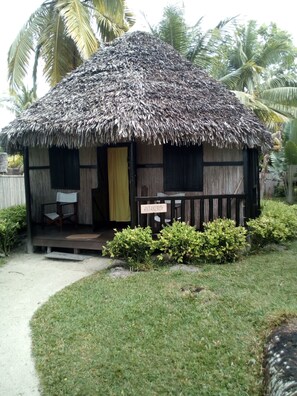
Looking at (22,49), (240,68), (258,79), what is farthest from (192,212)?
(258,79)

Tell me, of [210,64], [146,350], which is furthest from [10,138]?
[210,64]

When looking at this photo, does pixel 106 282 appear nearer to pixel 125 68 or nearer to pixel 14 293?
pixel 14 293

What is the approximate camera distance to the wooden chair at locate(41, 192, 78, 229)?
8328mm

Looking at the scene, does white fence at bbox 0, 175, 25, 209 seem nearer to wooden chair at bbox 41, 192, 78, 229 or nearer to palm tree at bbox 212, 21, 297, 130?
wooden chair at bbox 41, 192, 78, 229

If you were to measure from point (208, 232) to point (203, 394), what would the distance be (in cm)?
385

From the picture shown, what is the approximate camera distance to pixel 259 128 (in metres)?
7.58

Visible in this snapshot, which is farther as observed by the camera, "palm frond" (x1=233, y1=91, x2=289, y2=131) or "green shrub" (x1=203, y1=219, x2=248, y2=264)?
"palm frond" (x1=233, y1=91, x2=289, y2=131)

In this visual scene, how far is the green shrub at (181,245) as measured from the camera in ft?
20.6

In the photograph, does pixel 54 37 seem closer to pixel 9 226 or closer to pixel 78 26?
pixel 78 26

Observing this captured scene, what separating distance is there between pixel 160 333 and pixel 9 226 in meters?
4.96

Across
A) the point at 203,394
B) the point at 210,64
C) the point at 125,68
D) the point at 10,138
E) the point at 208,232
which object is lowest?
the point at 203,394

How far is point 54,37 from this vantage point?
38.7 feet

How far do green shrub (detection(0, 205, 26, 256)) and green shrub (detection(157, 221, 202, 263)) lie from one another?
3379 millimetres

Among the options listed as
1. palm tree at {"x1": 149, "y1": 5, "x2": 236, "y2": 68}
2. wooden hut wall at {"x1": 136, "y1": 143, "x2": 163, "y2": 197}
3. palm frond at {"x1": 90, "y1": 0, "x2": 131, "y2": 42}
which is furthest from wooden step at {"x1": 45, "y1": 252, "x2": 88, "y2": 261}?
palm tree at {"x1": 149, "y1": 5, "x2": 236, "y2": 68}
